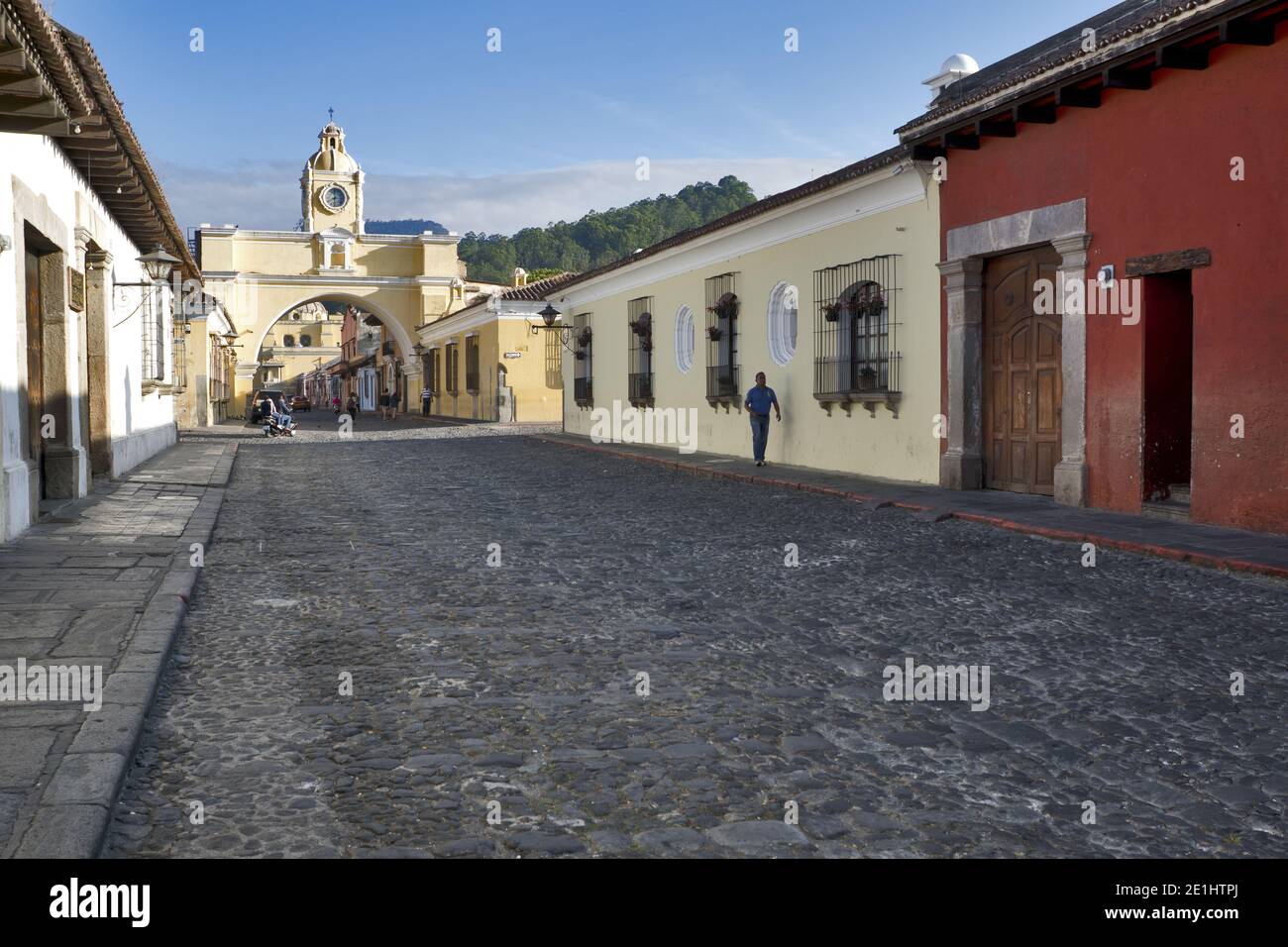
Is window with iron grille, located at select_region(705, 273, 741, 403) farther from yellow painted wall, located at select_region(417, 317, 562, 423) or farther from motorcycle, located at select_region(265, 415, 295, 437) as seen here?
yellow painted wall, located at select_region(417, 317, 562, 423)

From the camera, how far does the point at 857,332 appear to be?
49.0ft

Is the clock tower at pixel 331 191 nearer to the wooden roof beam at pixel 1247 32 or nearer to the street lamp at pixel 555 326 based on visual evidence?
the street lamp at pixel 555 326

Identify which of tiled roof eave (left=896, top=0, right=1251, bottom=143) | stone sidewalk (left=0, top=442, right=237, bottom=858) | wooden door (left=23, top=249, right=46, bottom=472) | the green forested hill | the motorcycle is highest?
the green forested hill

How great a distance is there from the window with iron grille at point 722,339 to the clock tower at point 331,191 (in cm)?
3286

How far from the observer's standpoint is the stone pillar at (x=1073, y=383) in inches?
424

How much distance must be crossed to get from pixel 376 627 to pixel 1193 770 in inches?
146

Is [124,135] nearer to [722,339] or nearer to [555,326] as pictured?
[722,339]

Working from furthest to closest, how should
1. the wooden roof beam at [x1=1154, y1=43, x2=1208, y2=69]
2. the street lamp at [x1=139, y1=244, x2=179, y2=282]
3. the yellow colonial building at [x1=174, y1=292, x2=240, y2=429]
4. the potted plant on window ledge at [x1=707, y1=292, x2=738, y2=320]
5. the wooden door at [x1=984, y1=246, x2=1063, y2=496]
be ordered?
the yellow colonial building at [x1=174, y1=292, x2=240, y2=429], the potted plant on window ledge at [x1=707, y1=292, x2=738, y2=320], the street lamp at [x1=139, y1=244, x2=179, y2=282], the wooden door at [x1=984, y1=246, x2=1063, y2=496], the wooden roof beam at [x1=1154, y1=43, x2=1208, y2=69]

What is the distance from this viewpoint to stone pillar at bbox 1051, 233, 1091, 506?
35.3ft

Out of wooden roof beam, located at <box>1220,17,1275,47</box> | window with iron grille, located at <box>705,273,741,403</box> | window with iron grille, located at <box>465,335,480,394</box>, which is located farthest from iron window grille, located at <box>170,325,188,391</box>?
wooden roof beam, located at <box>1220,17,1275,47</box>

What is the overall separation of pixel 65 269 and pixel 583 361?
16289 mm

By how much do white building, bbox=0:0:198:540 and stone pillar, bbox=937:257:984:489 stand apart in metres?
8.30

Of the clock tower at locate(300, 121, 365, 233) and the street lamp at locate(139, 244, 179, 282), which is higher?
the clock tower at locate(300, 121, 365, 233)

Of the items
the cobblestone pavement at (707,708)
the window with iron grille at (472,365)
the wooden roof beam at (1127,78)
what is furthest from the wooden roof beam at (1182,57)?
the window with iron grille at (472,365)
